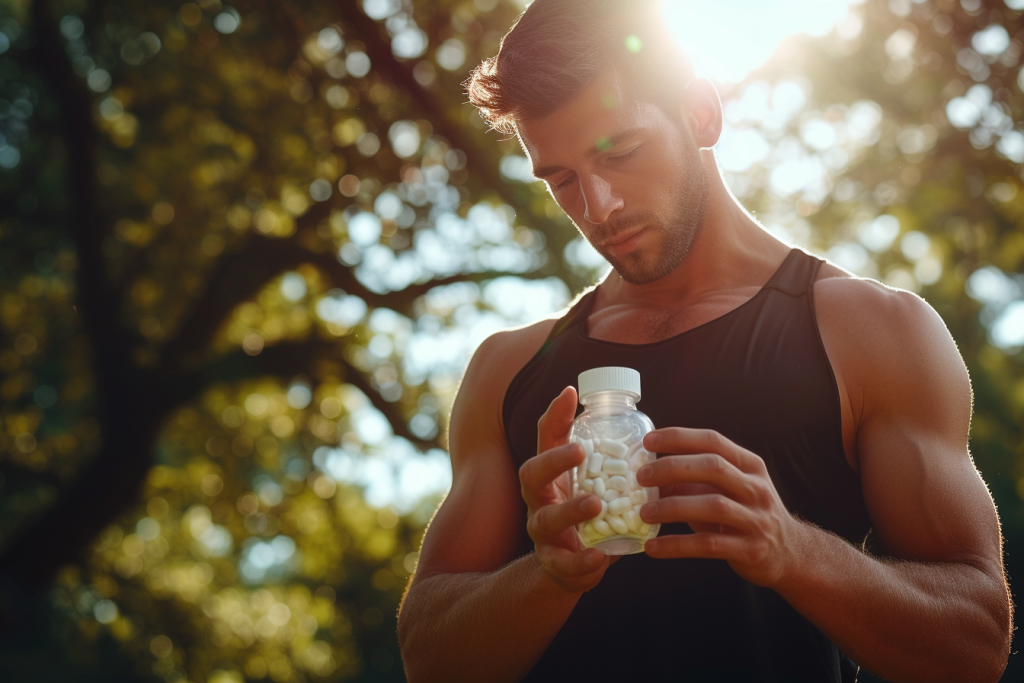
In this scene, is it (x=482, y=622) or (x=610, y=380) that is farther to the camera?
(x=482, y=622)

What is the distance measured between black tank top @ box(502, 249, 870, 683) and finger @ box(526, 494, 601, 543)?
71cm

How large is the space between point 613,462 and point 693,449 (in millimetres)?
190

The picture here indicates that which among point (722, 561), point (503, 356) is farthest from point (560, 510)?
point (503, 356)

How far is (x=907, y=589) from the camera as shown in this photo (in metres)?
1.71

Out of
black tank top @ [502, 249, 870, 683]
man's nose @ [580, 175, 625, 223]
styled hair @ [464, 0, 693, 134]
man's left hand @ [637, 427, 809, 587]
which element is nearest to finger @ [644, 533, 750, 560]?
man's left hand @ [637, 427, 809, 587]

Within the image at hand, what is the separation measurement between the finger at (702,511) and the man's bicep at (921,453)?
0.75m

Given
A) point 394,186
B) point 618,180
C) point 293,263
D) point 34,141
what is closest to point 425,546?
point 618,180

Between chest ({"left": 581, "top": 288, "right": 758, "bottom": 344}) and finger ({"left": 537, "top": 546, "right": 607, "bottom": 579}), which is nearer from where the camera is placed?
finger ({"left": 537, "top": 546, "right": 607, "bottom": 579})

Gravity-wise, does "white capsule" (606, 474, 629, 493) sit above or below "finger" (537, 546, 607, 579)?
above

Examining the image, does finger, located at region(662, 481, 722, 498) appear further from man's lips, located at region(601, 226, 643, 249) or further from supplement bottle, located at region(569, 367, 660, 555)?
man's lips, located at region(601, 226, 643, 249)

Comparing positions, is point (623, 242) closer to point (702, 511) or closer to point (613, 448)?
point (613, 448)

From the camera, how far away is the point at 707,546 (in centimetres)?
138

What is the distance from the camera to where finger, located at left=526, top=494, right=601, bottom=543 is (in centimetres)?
141

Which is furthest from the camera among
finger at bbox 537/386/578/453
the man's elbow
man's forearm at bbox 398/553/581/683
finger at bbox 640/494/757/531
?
the man's elbow
